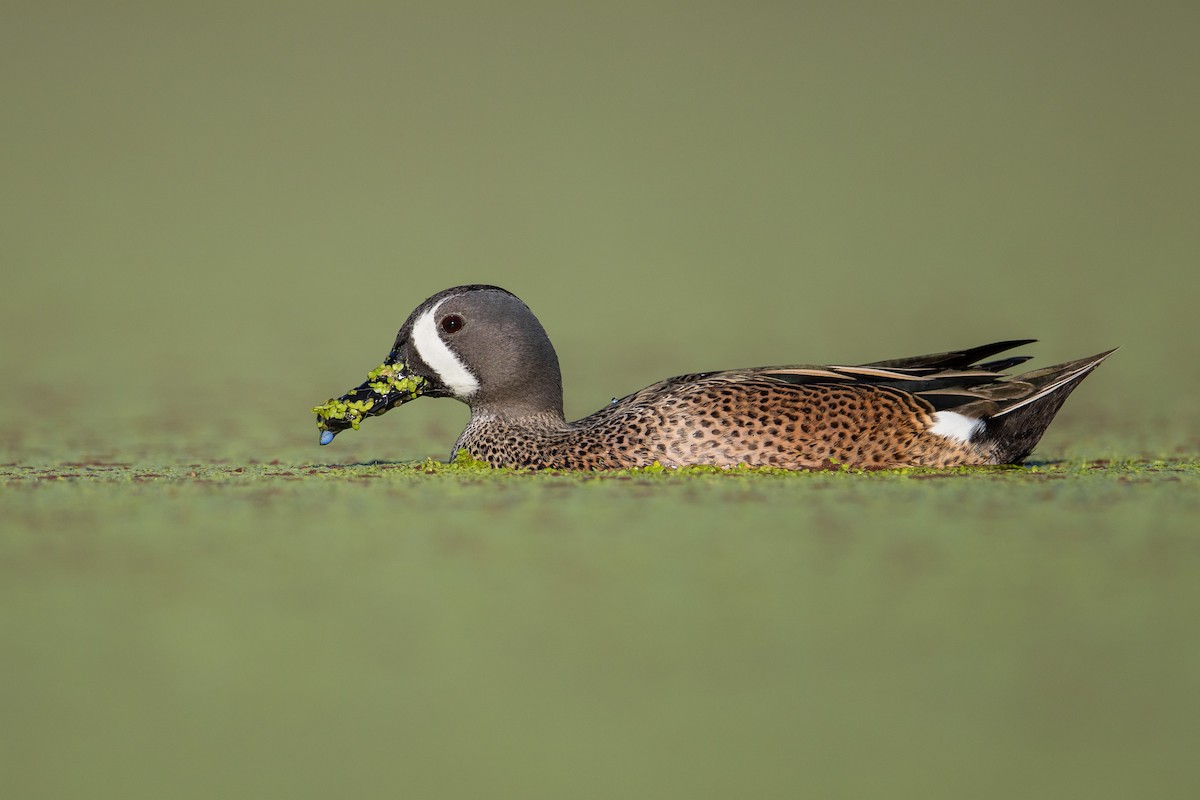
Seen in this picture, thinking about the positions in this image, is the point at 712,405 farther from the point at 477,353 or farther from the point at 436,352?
the point at 436,352

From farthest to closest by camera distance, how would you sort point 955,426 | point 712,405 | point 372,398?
point 372,398
point 955,426
point 712,405

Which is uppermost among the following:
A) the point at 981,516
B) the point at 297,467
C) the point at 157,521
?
the point at 297,467

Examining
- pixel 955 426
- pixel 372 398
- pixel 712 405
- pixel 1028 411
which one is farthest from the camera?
pixel 372 398

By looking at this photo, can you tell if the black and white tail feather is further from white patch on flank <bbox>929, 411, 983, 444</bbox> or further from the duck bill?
the duck bill

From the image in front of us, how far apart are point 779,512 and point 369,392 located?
230 centimetres

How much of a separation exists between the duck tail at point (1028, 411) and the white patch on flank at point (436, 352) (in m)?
2.38

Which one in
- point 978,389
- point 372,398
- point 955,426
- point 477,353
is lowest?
point 955,426

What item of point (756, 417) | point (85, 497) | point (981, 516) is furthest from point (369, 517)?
point (981, 516)

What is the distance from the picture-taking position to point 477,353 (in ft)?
27.3

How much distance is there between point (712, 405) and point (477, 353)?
1.20m

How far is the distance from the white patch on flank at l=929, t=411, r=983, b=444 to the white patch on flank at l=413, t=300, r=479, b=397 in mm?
2134

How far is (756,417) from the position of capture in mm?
7824

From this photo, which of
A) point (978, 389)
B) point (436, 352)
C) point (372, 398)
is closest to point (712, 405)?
point (978, 389)

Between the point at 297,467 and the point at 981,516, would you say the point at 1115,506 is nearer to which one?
the point at 981,516
